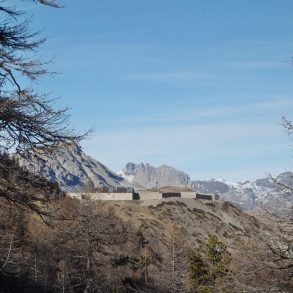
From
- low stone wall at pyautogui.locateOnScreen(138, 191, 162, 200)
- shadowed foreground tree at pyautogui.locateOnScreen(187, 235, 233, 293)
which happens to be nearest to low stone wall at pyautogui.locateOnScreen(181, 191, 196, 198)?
low stone wall at pyautogui.locateOnScreen(138, 191, 162, 200)

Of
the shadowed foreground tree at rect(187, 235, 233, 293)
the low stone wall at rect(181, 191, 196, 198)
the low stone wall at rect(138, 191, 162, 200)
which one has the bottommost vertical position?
the shadowed foreground tree at rect(187, 235, 233, 293)

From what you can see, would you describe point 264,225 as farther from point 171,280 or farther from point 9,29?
point 171,280

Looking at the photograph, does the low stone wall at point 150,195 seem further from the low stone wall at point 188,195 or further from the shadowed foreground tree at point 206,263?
the shadowed foreground tree at point 206,263

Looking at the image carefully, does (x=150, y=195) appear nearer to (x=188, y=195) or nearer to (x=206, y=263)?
(x=188, y=195)

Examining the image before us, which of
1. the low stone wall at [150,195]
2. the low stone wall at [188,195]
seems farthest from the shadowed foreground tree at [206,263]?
the low stone wall at [188,195]

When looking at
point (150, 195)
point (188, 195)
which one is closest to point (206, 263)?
point (150, 195)

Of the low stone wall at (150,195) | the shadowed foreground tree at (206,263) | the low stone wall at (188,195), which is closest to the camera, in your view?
the shadowed foreground tree at (206,263)

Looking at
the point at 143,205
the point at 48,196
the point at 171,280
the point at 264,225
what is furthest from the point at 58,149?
the point at 143,205

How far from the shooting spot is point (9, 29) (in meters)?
8.84

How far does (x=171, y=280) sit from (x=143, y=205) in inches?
3038

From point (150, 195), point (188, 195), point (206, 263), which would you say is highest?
point (188, 195)

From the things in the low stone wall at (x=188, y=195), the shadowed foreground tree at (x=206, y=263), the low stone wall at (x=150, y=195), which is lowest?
the shadowed foreground tree at (x=206, y=263)

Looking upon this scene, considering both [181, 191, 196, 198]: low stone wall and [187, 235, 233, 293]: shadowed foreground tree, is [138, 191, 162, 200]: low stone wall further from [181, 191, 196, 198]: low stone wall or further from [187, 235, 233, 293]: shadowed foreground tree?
[187, 235, 233, 293]: shadowed foreground tree

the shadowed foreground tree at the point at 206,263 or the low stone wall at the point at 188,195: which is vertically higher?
the low stone wall at the point at 188,195
